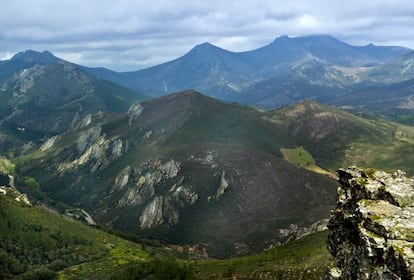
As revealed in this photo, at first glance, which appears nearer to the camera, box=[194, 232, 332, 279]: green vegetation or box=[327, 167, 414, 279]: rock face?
box=[327, 167, 414, 279]: rock face

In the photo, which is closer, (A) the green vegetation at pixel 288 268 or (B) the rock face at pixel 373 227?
(B) the rock face at pixel 373 227

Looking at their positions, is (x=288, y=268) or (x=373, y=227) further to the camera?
(x=288, y=268)

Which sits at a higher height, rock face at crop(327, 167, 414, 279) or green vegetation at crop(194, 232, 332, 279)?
rock face at crop(327, 167, 414, 279)

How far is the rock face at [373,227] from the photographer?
3572 centimetres

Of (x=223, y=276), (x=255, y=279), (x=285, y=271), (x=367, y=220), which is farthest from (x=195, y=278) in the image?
(x=367, y=220)

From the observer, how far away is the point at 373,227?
38.9 m

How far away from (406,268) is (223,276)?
500 feet

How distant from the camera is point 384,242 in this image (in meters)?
36.9

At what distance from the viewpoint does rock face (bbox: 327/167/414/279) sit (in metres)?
35.7

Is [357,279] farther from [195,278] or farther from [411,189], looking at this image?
[195,278]

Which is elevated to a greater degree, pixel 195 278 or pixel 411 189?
pixel 411 189

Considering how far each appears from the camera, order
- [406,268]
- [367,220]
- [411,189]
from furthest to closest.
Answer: [411,189]
[367,220]
[406,268]

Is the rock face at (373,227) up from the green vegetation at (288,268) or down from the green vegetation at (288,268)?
up

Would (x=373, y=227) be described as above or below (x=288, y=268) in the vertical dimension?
above
